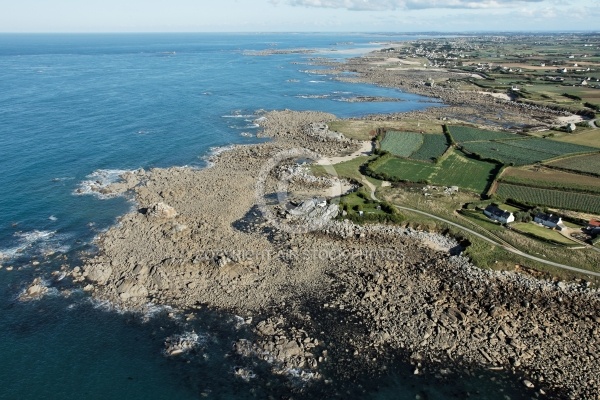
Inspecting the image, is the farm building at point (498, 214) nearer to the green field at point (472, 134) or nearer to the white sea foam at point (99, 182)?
the green field at point (472, 134)

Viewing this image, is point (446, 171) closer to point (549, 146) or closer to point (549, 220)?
point (549, 220)

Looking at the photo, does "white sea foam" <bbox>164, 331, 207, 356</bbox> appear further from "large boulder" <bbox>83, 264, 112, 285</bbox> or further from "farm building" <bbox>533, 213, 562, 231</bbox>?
"farm building" <bbox>533, 213, 562, 231</bbox>

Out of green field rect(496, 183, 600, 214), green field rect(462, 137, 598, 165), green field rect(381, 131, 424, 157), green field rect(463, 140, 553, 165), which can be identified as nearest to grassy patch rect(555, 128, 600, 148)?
green field rect(462, 137, 598, 165)

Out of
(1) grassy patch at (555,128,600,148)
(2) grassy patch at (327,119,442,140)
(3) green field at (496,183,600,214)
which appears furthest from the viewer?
(2) grassy patch at (327,119,442,140)

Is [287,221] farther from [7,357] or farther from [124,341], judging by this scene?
[7,357]

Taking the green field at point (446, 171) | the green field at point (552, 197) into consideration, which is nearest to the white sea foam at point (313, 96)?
the green field at point (446, 171)

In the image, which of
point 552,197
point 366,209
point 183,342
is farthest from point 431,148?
point 183,342

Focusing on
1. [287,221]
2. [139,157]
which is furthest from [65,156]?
[287,221]

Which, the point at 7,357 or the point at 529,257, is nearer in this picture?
the point at 7,357
